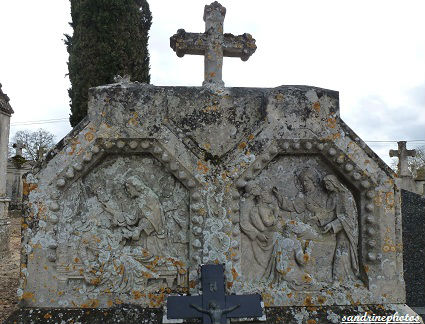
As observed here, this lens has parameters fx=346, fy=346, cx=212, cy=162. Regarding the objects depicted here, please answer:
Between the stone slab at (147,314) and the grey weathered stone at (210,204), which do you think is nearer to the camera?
the stone slab at (147,314)

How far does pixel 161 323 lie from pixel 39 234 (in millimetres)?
1427

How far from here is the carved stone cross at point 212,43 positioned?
4.09 meters

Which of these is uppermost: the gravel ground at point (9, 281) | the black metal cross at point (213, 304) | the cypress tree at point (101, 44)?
the cypress tree at point (101, 44)

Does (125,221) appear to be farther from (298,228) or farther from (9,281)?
(9,281)

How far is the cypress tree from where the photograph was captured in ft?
33.2

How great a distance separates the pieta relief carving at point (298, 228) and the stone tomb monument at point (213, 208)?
0.4 inches

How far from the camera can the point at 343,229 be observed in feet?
11.4

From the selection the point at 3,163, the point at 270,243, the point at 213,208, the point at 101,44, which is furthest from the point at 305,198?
the point at 3,163

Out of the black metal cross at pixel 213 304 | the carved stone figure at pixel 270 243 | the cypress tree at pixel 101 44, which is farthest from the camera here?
the cypress tree at pixel 101 44

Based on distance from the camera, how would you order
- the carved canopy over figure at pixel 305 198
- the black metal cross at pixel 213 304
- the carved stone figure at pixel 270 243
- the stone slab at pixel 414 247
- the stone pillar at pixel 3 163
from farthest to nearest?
the stone pillar at pixel 3 163, the stone slab at pixel 414 247, the carved canopy over figure at pixel 305 198, the carved stone figure at pixel 270 243, the black metal cross at pixel 213 304

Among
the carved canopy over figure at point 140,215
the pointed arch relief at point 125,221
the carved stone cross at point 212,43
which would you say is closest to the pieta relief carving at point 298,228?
the pointed arch relief at point 125,221

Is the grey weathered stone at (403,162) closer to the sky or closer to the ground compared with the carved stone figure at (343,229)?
closer to the sky

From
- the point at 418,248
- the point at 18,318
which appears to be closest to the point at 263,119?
the point at 18,318

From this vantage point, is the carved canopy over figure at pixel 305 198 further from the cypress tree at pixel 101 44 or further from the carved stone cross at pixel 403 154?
the cypress tree at pixel 101 44
